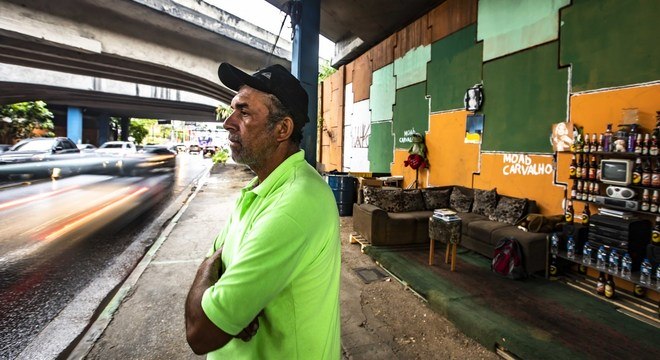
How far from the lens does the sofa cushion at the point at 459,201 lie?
21.8 feet

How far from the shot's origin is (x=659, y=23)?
402 centimetres

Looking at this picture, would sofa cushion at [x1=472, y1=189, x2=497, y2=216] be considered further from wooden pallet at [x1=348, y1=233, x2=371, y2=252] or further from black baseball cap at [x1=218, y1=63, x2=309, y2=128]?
black baseball cap at [x1=218, y1=63, x2=309, y2=128]

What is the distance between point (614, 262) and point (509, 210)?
5.86 ft

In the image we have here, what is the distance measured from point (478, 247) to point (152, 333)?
192 inches

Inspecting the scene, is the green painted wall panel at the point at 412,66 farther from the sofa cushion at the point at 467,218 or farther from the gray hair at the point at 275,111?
the gray hair at the point at 275,111

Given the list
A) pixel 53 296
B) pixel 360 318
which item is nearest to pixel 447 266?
pixel 360 318

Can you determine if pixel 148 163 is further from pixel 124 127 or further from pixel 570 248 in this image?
pixel 124 127

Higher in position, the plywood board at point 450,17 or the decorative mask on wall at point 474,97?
the plywood board at point 450,17

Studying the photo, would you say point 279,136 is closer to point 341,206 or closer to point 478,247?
point 478,247

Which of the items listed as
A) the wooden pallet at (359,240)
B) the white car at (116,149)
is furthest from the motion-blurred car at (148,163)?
the wooden pallet at (359,240)

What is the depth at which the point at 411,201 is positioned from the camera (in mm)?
6805

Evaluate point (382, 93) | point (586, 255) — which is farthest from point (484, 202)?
point (382, 93)

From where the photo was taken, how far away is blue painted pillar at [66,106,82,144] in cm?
2672

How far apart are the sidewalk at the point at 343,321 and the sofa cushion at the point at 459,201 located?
8.10 ft
